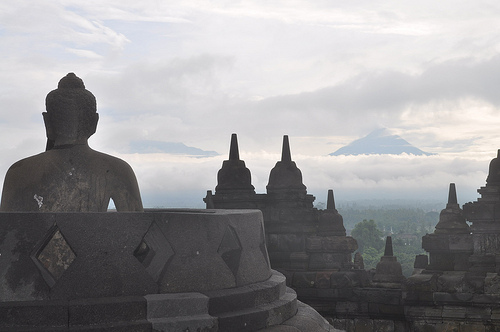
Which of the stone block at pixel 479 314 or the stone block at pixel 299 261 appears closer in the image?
the stone block at pixel 479 314

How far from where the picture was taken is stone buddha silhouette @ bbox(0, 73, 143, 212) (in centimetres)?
531

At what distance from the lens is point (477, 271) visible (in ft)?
37.2

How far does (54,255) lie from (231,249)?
4.59 feet

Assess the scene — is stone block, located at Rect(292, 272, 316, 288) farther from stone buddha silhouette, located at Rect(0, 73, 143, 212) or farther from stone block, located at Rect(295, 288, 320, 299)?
stone buddha silhouette, located at Rect(0, 73, 143, 212)

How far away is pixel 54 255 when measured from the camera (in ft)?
14.6

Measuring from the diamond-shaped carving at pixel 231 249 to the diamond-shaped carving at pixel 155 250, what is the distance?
478mm

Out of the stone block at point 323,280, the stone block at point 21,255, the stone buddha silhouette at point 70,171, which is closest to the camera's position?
the stone block at point 21,255

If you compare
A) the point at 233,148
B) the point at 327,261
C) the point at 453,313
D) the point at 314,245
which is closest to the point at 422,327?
the point at 453,313

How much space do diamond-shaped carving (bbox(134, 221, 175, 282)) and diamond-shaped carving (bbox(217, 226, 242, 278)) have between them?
1.57ft

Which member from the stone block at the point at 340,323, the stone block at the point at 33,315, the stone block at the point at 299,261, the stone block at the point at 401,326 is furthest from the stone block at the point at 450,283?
the stone block at the point at 33,315

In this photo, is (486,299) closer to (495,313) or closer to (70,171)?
(495,313)

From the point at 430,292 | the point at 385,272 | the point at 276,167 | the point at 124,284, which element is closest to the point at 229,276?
the point at 124,284

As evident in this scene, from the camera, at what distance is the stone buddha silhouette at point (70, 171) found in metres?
5.31

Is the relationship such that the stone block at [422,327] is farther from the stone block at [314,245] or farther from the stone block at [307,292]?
the stone block at [314,245]
